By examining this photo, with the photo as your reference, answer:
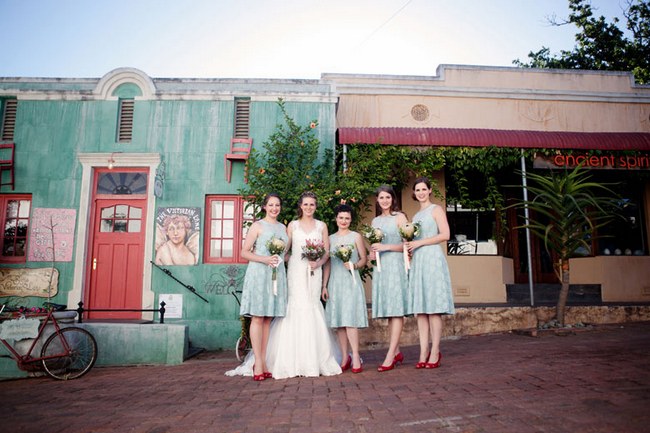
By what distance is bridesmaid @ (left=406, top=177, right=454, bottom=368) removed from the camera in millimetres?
4738

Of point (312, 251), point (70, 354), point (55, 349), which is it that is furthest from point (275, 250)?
point (55, 349)

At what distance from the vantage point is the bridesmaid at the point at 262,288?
4828mm

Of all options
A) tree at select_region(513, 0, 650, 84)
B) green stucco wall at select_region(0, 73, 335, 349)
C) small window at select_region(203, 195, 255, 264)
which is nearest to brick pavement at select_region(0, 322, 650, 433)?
green stucco wall at select_region(0, 73, 335, 349)

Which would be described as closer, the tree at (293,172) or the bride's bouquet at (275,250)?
the bride's bouquet at (275,250)

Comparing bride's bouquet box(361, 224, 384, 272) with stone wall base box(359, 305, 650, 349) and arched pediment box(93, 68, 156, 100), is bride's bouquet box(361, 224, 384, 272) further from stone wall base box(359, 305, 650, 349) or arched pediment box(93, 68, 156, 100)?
arched pediment box(93, 68, 156, 100)

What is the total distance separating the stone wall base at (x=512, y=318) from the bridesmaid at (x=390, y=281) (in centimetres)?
292

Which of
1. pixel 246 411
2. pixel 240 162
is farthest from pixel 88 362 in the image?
pixel 240 162

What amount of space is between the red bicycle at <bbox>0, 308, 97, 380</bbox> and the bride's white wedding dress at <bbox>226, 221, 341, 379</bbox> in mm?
2340

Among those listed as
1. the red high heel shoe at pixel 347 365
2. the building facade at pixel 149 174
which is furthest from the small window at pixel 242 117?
the red high heel shoe at pixel 347 365

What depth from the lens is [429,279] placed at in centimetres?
481

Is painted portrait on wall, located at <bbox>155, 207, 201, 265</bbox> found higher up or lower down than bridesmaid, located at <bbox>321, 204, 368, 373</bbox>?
higher up

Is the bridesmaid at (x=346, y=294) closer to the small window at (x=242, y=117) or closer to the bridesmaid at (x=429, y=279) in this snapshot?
the bridesmaid at (x=429, y=279)

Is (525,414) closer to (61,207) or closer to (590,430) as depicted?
(590,430)

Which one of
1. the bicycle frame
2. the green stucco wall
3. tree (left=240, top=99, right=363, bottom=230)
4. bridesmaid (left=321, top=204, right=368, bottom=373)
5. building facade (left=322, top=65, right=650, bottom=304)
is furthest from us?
building facade (left=322, top=65, right=650, bottom=304)
